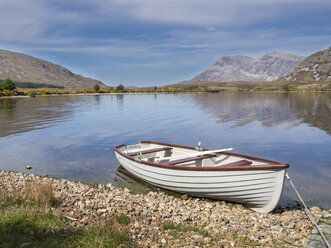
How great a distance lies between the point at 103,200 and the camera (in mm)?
11148

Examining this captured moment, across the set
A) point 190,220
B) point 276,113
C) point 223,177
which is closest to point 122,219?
point 190,220

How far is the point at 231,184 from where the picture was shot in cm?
1109

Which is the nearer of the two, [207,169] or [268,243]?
[268,243]

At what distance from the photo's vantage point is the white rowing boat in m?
10.2

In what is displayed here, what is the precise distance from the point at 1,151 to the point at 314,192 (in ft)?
82.9

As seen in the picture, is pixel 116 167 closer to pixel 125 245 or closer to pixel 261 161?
pixel 261 161

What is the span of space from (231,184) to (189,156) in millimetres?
4022

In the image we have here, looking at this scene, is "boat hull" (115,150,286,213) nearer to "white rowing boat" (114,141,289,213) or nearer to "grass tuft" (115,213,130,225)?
"white rowing boat" (114,141,289,213)

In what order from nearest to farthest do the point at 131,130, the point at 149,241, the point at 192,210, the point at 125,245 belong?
the point at 125,245
the point at 149,241
the point at 192,210
the point at 131,130

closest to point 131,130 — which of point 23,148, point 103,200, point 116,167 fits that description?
point 23,148

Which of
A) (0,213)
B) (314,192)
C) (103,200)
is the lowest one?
(314,192)

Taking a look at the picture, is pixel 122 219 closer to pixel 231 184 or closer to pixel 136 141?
pixel 231 184

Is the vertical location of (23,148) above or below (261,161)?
below

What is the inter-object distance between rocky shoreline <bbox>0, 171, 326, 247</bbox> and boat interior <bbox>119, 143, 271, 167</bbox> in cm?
209
